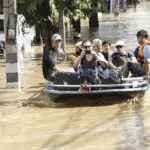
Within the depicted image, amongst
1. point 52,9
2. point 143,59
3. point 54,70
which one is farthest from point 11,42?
point 52,9

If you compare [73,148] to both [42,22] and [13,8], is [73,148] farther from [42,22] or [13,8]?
[42,22]

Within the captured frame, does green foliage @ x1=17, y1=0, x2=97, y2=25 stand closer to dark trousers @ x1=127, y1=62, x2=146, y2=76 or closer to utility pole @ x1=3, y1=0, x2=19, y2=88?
utility pole @ x1=3, y1=0, x2=19, y2=88

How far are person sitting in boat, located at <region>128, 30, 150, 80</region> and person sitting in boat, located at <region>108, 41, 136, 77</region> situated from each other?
0.45 feet

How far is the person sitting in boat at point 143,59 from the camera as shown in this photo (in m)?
11.4

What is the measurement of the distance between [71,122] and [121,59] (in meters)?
2.71

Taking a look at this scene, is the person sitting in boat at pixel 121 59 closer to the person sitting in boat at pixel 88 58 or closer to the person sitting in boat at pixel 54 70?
the person sitting in boat at pixel 88 58

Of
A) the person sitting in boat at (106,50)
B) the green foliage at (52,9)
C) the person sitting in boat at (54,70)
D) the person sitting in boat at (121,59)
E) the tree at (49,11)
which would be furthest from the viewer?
the tree at (49,11)

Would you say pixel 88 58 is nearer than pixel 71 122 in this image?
No

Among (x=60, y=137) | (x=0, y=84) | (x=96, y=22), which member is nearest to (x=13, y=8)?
(x=0, y=84)

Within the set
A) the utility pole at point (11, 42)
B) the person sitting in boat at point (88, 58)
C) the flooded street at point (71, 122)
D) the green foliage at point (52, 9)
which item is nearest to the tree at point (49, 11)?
the green foliage at point (52, 9)

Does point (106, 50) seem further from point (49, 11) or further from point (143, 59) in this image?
point (49, 11)

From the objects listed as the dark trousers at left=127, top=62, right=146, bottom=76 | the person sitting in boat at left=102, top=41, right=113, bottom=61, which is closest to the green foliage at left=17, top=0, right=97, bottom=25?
the person sitting in boat at left=102, top=41, right=113, bottom=61

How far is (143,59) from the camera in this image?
1175 cm

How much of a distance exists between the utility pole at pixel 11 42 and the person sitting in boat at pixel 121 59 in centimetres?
267
